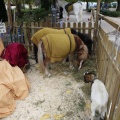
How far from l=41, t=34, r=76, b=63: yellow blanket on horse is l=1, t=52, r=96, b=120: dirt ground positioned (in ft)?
2.12

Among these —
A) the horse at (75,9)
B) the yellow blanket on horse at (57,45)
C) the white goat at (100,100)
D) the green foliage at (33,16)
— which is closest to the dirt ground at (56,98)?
the white goat at (100,100)

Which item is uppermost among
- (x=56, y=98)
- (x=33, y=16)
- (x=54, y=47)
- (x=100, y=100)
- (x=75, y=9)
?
(x=75, y=9)

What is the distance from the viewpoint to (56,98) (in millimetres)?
3262

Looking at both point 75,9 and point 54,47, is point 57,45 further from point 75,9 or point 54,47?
point 75,9

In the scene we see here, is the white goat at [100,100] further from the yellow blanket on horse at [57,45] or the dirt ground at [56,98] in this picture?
the yellow blanket on horse at [57,45]

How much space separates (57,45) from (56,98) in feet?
4.00

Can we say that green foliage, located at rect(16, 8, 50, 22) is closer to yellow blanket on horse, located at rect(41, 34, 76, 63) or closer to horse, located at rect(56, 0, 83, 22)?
horse, located at rect(56, 0, 83, 22)

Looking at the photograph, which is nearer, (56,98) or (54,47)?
(56,98)

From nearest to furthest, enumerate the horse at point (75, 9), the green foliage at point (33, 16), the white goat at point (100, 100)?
the white goat at point (100, 100)
the green foliage at point (33, 16)
the horse at point (75, 9)

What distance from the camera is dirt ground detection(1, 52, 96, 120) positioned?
2.79 meters

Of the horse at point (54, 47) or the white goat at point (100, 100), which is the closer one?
the white goat at point (100, 100)

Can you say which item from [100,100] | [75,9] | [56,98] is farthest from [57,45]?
[75,9]

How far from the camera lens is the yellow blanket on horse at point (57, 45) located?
3.65 meters

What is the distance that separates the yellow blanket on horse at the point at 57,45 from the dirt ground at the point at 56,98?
0.65m
